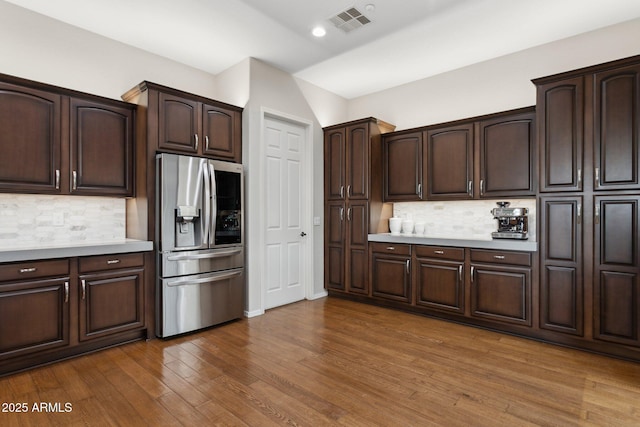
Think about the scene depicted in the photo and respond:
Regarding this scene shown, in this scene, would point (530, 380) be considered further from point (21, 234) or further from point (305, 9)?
point (21, 234)

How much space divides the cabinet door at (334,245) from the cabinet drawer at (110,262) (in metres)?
2.60

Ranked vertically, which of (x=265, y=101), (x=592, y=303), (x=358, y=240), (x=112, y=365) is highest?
(x=265, y=101)

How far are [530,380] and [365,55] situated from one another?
378 centimetres

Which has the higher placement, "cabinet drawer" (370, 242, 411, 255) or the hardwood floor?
"cabinet drawer" (370, 242, 411, 255)

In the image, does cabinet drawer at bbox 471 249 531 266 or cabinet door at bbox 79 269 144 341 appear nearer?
cabinet door at bbox 79 269 144 341

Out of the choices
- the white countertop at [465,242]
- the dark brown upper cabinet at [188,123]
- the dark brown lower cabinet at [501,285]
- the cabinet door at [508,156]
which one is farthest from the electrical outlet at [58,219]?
the cabinet door at [508,156]

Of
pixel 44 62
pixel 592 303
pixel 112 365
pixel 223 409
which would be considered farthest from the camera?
pixel 44 62

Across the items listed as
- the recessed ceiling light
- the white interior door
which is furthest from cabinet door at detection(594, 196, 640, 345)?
the white interior door

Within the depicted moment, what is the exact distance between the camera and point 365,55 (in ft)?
13.8

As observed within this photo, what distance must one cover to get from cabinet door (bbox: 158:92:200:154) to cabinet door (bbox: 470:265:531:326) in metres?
3.42

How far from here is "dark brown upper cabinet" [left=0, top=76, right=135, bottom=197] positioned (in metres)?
2.79

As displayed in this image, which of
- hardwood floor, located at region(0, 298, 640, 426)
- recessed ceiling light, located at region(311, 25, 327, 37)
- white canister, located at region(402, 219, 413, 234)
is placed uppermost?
recessed ceiling light, located at region(311, 25, 327, 37)

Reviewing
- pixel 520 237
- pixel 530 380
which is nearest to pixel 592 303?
pixel 520 237

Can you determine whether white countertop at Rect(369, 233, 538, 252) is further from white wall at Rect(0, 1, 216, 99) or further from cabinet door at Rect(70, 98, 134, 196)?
white wall at Rect(0, 1, 216, 99)
